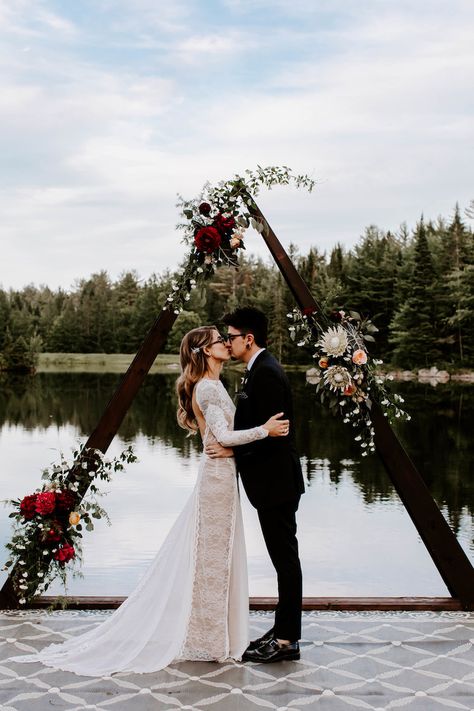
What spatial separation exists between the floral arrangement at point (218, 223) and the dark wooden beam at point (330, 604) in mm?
1566

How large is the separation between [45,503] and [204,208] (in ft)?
5.58

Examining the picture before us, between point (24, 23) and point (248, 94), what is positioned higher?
point (24, 23)

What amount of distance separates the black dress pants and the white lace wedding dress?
0.16 metres

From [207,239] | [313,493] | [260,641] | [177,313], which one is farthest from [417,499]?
[313,493]

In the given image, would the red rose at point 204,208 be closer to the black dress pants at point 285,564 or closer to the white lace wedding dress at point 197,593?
the white lace wedding dress at point 197,593

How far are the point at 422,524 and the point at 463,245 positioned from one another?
1228 inches

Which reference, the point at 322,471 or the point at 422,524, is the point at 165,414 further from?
the point at 422,524

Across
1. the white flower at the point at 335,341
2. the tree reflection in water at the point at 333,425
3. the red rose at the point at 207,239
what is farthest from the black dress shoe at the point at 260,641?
the tree reflection in water at the point at 333,425

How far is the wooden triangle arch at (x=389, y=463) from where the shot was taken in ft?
14.4

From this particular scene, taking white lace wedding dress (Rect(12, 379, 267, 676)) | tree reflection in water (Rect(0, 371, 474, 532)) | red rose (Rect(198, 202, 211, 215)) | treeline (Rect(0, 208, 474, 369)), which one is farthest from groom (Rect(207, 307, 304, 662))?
treeline (Rect(0, 208, 474, 369))

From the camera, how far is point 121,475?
14859mm

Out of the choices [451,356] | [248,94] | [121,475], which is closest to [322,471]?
[121,475]

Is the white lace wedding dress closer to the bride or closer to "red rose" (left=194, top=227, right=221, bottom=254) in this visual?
the bride

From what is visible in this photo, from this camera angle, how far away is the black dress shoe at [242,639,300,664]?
3.67 meters
